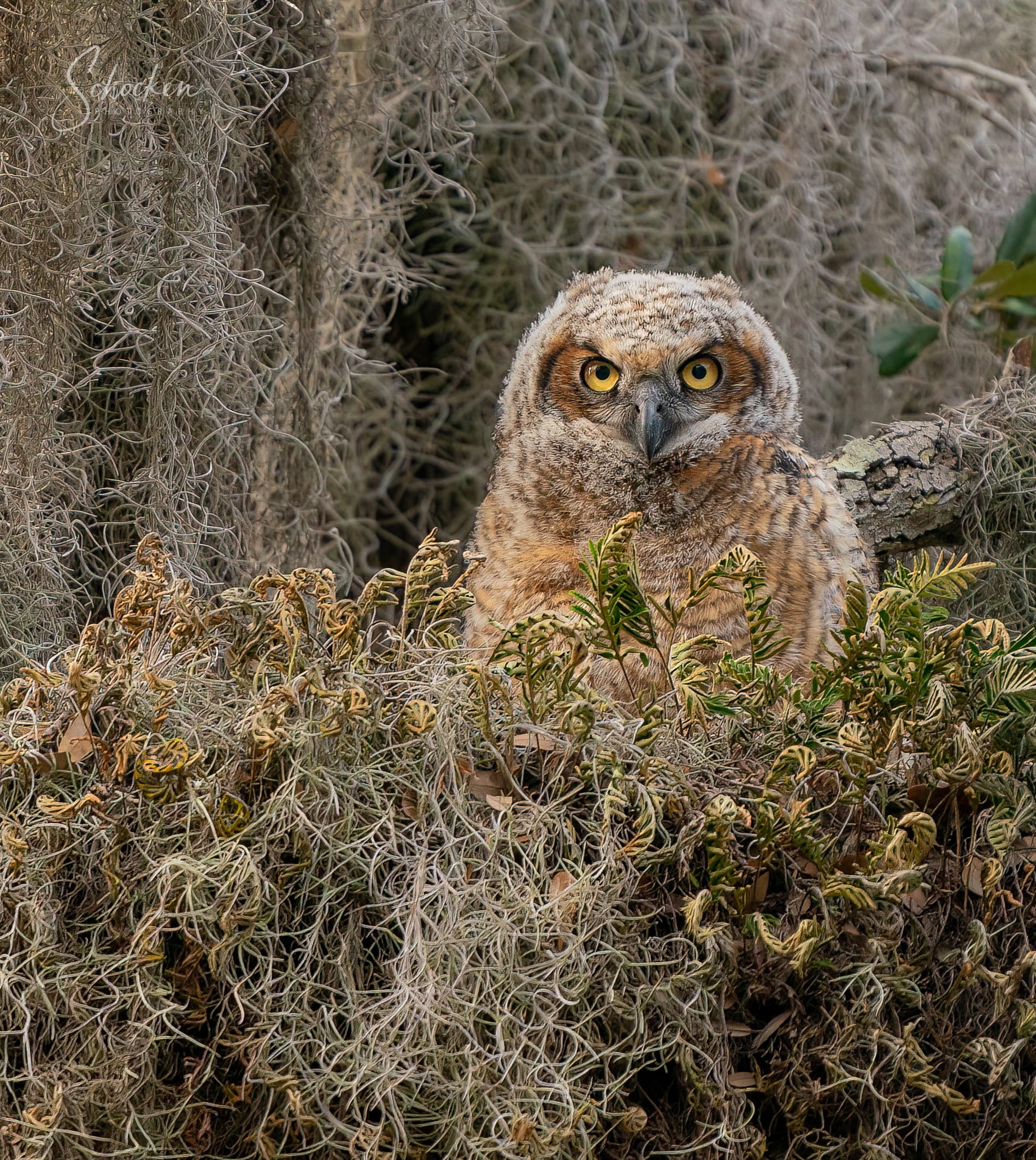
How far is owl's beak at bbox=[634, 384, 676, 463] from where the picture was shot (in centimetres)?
202

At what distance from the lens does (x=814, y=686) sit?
127 cm

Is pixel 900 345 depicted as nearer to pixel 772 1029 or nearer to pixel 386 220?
pixel 386 220

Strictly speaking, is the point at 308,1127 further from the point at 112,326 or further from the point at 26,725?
the point at 112,326

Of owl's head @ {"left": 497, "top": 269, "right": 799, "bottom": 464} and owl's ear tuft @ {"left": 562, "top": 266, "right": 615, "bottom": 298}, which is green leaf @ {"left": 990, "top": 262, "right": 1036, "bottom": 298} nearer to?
owl's head @ {"left": 497, "top": 269, "right": 799, "bottom": 464}

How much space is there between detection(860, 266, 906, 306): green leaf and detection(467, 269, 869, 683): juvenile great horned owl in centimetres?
60

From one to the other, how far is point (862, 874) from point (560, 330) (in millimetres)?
1347

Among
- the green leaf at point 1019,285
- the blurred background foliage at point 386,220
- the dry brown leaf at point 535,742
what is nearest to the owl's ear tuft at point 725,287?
the blurred background foliage at point 386,220

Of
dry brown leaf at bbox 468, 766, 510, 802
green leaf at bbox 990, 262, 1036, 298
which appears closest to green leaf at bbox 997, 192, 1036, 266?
green leaf at bbox 990, 262, 1036, 298

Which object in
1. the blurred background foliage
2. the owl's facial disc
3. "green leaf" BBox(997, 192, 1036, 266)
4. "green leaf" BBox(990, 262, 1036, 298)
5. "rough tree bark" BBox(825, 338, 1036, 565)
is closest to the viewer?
the blurred background foliage

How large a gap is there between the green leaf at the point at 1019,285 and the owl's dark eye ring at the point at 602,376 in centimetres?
100

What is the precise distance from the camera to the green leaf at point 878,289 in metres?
2.75

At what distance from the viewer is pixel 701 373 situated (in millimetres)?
2139

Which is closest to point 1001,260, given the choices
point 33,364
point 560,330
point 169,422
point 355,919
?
point 560,330

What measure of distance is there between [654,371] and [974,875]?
3.70 feet
